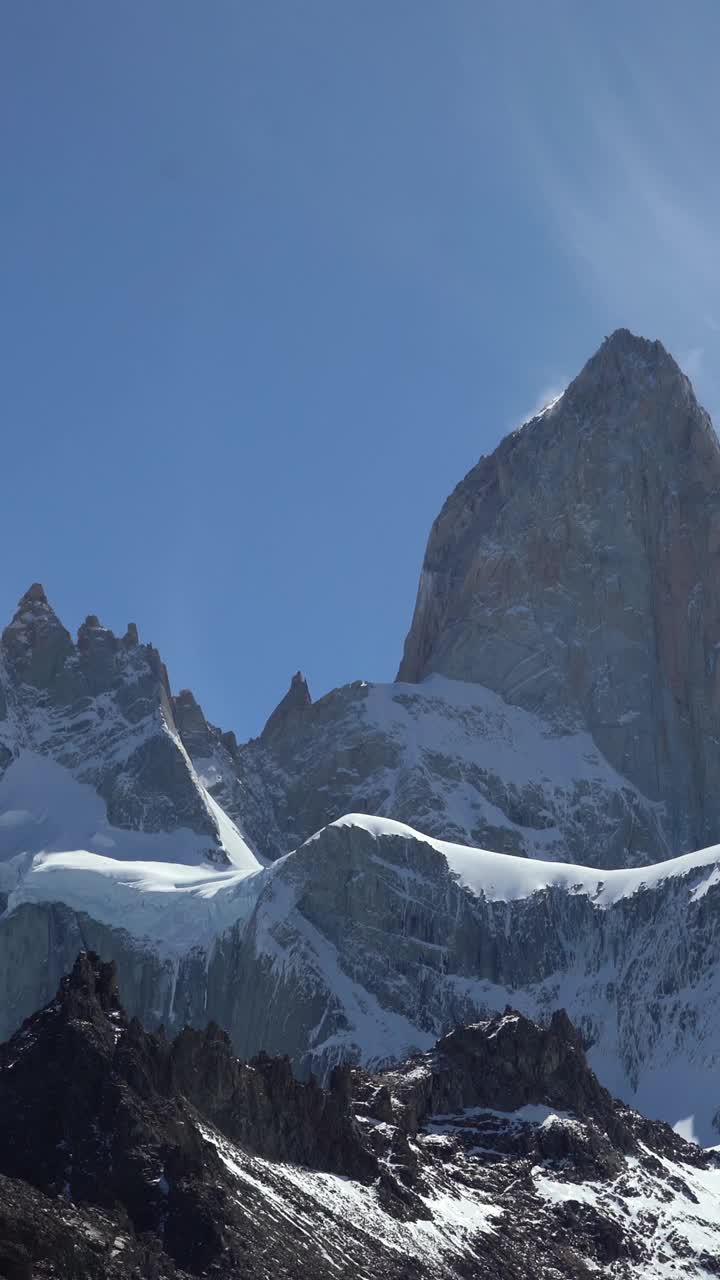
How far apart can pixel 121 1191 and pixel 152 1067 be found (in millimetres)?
12898

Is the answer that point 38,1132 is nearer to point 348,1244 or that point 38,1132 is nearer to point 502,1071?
point 348,1244

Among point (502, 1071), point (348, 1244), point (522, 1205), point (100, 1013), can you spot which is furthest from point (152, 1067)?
point (502, 1071)

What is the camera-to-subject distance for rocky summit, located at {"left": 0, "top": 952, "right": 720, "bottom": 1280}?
400 ft

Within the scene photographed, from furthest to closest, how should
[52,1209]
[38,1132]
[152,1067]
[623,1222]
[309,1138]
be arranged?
[623,1222] < [309,1138] < [152,1067] < [38,1132] < [52,1209]

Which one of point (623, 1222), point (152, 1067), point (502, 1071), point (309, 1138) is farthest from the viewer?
point (502, 1071)

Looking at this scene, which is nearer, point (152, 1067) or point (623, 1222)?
point (152, 1067)

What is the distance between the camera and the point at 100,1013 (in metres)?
138

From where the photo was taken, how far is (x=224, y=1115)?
467 ft

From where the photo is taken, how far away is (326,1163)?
146 m

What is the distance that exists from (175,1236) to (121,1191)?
356 cm

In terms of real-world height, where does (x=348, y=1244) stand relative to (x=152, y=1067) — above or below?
below

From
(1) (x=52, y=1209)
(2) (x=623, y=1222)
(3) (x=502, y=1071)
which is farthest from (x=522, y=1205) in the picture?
(1) (x=52, y=1209)

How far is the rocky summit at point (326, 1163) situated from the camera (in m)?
122

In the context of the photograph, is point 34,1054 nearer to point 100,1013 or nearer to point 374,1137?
point 100,1013
